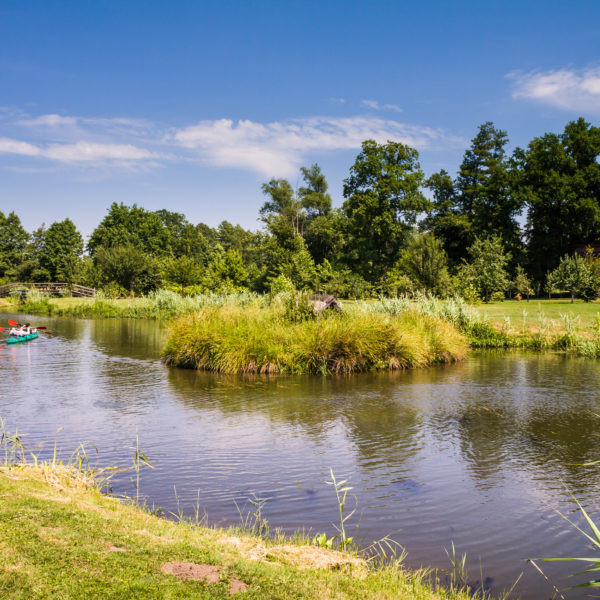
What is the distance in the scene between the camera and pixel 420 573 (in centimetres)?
448

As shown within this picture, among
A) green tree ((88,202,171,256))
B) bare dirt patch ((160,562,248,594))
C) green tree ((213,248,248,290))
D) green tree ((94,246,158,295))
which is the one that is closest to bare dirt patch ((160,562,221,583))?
bare dirt patch ((160,562,248,594))

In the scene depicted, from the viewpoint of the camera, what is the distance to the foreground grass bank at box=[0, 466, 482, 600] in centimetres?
319

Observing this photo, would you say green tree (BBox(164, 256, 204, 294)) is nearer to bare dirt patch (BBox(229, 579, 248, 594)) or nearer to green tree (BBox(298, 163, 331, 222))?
green tree (BBox(298, 163, 331, 222))

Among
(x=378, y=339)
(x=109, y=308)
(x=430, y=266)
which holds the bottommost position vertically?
(x=378, y=339)

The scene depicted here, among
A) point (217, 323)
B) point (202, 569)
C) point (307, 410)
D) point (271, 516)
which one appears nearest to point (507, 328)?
point (217, 323)

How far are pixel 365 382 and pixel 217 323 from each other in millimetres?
4976

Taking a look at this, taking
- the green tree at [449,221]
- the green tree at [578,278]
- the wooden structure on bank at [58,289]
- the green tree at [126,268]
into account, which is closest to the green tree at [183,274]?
the green tree at [126,268]

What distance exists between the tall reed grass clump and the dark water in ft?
2.59

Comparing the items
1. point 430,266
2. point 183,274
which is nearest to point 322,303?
point 430,266

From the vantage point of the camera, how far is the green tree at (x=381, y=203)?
46.2 m

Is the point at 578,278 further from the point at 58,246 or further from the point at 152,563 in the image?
the point at 58,246

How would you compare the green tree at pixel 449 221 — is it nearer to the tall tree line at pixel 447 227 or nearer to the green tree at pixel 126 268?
the tall tree line at pixel 447 227

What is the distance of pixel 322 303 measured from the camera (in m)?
18.2

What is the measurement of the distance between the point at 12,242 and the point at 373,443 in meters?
76.0
